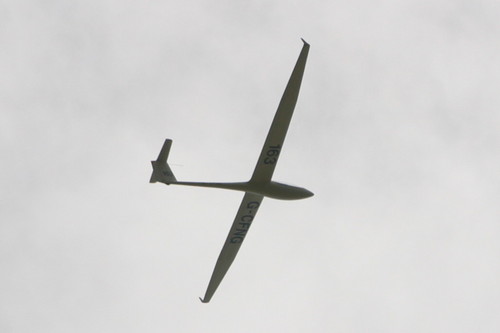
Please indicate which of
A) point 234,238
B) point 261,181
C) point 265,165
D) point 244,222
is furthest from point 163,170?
point 265,165

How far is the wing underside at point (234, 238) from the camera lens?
3734cm

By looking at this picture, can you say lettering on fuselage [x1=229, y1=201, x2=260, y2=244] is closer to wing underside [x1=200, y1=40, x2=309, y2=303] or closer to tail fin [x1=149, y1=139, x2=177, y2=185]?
wing underside [x1=200, y1=40, x2=309, y2=303]

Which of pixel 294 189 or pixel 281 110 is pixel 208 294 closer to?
pixel 294 189

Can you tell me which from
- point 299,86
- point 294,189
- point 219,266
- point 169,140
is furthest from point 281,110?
point 219,266

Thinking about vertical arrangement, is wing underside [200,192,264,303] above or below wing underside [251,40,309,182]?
below

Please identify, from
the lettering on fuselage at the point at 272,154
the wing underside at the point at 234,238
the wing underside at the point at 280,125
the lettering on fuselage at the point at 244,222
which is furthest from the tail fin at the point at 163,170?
the lettering on fuselage at the point at 272,154

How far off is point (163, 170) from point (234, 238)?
4889 mm

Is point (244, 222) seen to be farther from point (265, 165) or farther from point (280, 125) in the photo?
point (280, 125)

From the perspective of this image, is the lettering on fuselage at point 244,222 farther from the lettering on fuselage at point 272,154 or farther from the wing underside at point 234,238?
the lettering on fuselage at point 272,154

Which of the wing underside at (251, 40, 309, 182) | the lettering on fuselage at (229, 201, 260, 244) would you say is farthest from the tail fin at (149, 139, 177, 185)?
the wing underside at (251, 40, 309, 182)

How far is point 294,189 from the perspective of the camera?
3584 cm

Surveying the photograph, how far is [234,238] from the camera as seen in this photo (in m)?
38.0

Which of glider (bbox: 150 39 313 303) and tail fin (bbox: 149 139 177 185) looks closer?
glider (bbox: 150 39 313 303)

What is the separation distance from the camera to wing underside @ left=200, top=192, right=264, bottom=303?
37344 millimetres
